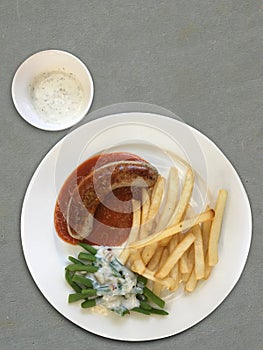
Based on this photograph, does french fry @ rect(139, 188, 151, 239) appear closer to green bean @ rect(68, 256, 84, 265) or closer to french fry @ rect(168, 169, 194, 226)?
french fry @ rect(168, 169, 194, 226)

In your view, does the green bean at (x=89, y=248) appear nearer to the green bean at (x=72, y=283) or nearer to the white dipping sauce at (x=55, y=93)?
the green bean at (x=72, y=283)

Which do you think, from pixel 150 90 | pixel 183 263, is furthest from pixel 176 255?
pixel 150 90

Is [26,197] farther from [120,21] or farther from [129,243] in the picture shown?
[120,21]

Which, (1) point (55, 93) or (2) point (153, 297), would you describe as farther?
(1) point (55, 93)

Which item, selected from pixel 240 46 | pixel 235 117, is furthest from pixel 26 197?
pixel 240 46

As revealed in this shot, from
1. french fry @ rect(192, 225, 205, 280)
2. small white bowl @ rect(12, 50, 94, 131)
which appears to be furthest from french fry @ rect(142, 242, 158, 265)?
small white bowl @ rect(12, 50, 94, 131)

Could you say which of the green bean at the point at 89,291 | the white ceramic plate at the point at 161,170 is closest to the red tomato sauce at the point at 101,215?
the white ceramic plate at the point at 161,170

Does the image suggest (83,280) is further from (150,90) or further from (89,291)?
(150,90)
